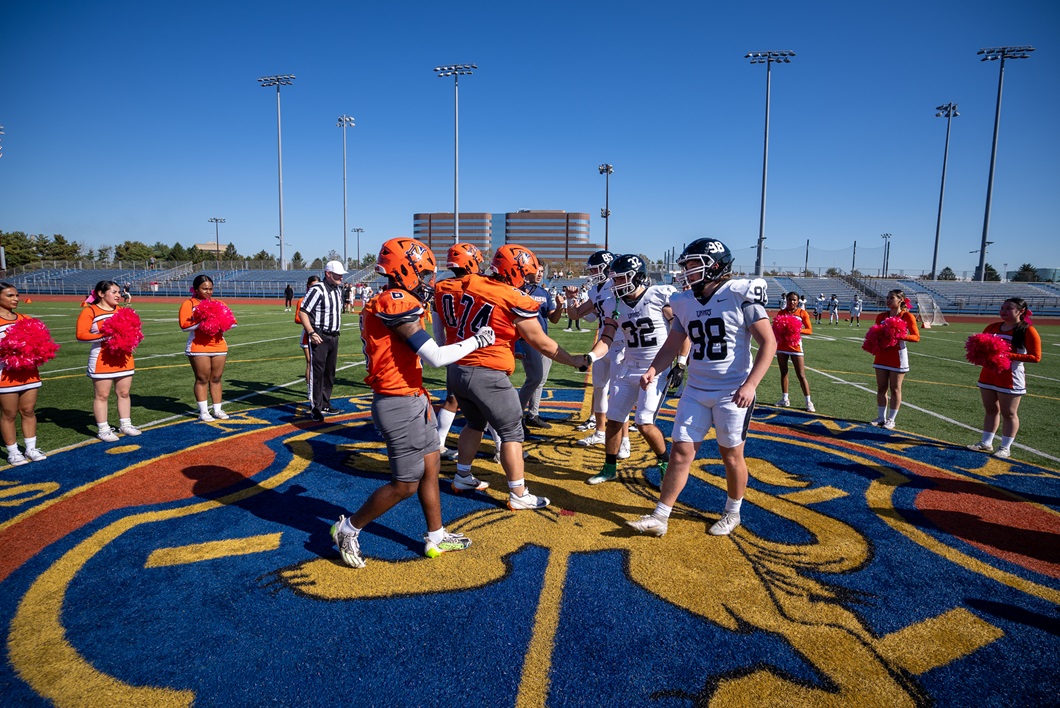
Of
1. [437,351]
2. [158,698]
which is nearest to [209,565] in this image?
[158,698]

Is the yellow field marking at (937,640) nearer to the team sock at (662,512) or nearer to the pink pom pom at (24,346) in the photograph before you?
the team sock at (662,512)

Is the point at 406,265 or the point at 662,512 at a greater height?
the point at 406,265

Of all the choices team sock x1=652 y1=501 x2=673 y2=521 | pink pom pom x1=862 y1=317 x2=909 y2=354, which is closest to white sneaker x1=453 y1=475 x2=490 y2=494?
team sock x1=652 y1=501 x2=673 y2=521

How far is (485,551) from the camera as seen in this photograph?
4418 mm

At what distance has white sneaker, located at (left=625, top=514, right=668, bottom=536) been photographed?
4.72 meters

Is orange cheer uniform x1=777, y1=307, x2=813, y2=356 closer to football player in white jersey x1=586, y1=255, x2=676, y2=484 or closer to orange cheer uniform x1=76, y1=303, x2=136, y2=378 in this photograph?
football player in white jersey x1=586, y1=255, x2=676, y2=484

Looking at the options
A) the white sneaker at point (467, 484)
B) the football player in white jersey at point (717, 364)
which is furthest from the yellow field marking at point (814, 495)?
the white sneaker at point (467, 484)

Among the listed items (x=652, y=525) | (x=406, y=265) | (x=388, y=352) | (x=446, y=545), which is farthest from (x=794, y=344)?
(x=388, y=352)

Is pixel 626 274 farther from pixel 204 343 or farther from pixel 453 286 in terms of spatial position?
pixel 204 343

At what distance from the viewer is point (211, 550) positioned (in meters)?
4.39

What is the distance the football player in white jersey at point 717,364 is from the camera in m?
4.39

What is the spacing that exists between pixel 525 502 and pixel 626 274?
271 cm

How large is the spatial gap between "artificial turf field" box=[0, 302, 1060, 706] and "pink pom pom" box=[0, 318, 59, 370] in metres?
1.28

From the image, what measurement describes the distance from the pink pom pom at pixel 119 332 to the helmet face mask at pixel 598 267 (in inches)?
241
